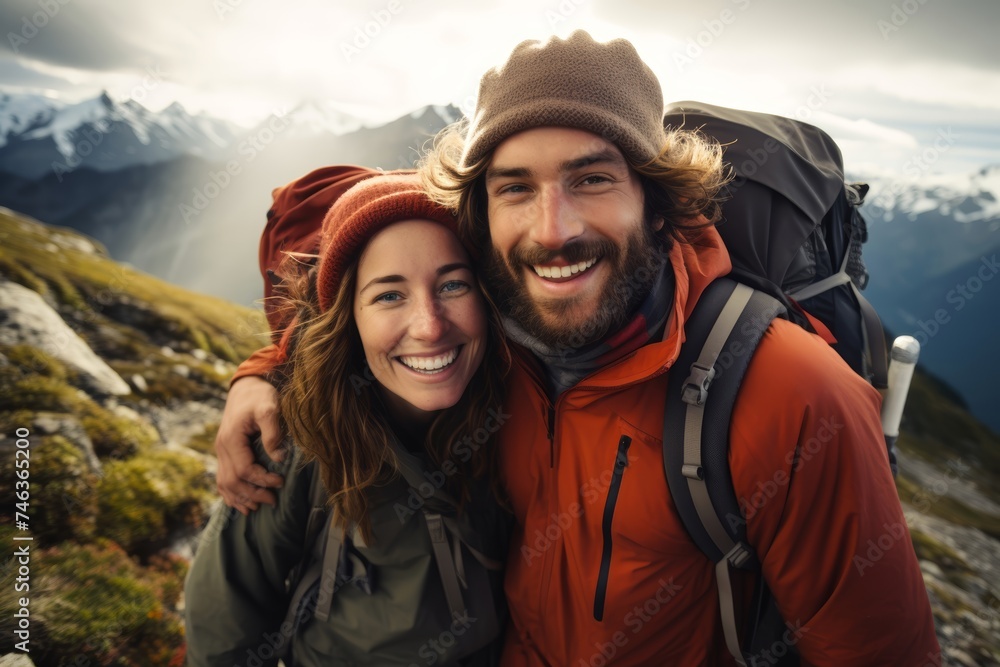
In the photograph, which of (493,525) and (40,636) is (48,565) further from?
(493,525)

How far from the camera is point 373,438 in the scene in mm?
3682

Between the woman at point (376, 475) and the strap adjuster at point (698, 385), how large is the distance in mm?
1500

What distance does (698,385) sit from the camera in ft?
9.55

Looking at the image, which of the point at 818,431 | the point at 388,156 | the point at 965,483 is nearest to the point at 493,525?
the point at 818,431

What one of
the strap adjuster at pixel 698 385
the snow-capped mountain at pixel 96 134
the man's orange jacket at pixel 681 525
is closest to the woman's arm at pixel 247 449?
the man's orange jacket at pixel 681 525

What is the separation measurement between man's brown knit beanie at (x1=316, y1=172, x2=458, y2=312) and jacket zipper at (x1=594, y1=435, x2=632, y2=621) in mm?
1978

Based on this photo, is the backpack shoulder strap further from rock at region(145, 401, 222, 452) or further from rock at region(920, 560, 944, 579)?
rock at region(920, 560, 944, 579)

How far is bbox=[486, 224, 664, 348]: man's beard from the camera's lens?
332 cm

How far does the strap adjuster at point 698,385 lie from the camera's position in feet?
9.52

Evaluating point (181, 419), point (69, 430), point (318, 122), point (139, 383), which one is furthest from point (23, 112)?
point (69, 430)

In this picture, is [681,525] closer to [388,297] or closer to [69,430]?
[388,297]

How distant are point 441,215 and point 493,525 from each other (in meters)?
2.58

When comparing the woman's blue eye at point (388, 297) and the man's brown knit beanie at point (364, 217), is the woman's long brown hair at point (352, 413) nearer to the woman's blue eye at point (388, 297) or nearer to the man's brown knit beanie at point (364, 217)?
the man's brown knit beanie at point (364, 217)

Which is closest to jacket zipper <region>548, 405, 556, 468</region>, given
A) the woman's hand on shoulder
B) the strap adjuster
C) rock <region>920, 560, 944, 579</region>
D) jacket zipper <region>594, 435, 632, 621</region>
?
jacket zipper <region>594, 435, 632, 621</region>
